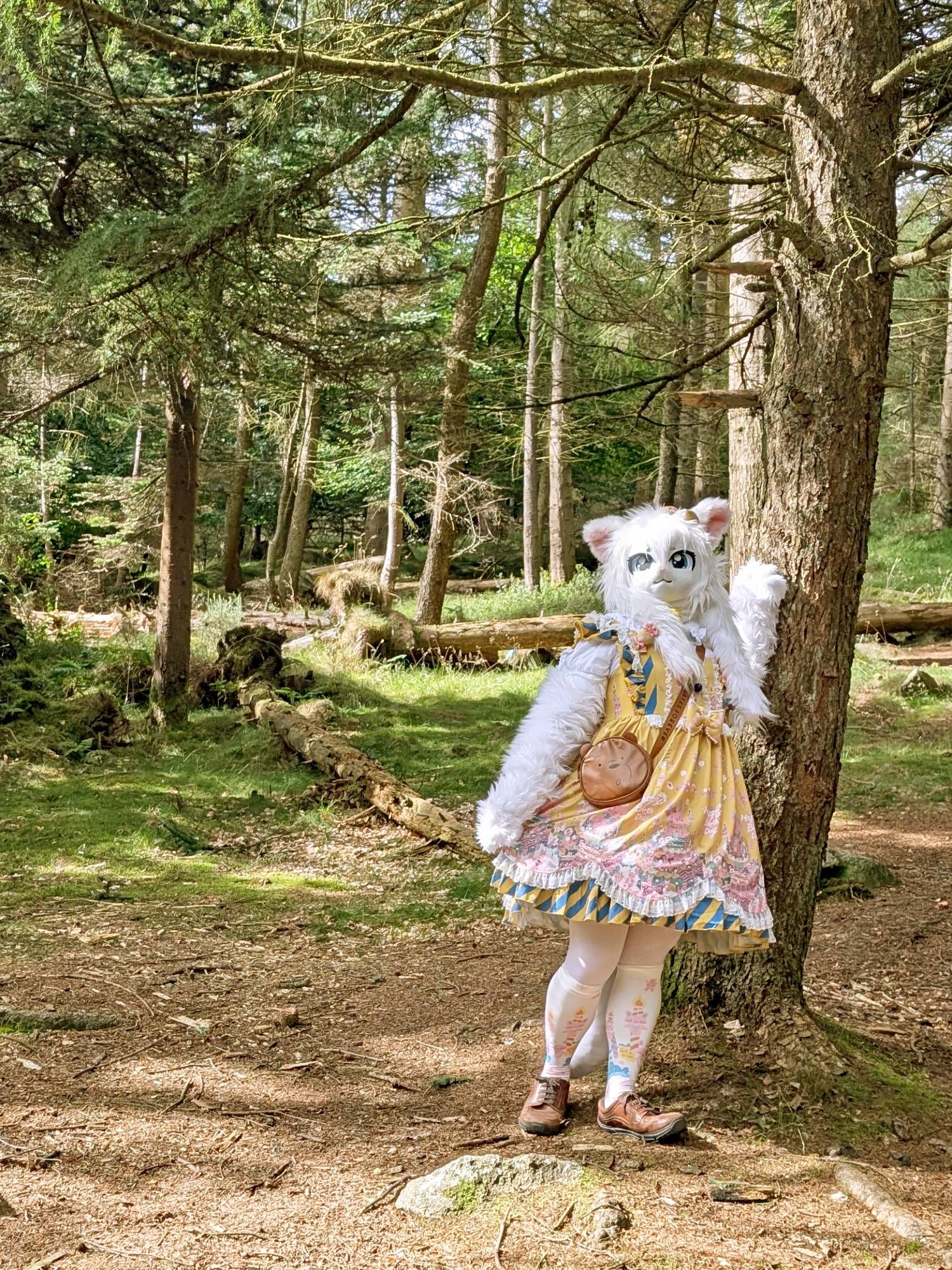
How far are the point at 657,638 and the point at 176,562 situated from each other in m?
7.47

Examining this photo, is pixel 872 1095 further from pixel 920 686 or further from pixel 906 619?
pixel 906 619

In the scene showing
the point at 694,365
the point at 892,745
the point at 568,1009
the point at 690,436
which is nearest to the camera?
the point at 568,1009

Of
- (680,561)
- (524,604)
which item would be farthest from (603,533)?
(524,604)

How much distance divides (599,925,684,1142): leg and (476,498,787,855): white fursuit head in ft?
1.62

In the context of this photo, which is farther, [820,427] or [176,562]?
[176,562]

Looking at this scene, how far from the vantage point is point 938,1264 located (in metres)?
2.38

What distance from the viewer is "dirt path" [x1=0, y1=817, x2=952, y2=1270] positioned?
252cm

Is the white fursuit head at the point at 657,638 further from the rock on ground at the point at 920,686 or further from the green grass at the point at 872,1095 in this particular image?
the rock on ground at the point at 920,686

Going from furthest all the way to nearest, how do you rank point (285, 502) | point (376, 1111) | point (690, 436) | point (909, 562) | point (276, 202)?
point (285, 502) < point (909, 562) < point (690, 436) < point (276, 202) < point (376, 1111)

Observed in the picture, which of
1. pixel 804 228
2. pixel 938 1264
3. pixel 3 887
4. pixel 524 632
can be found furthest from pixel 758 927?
pixel 524 632

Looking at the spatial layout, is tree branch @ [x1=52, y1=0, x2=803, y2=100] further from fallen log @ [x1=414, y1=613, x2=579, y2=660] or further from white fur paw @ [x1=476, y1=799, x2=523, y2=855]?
fallen log @ [x1=414, y1=613, x2=579, y2=660]

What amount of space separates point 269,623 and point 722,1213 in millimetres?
13110

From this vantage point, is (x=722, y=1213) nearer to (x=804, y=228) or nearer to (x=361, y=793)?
(x=804, y=228)

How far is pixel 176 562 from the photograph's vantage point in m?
9.88
